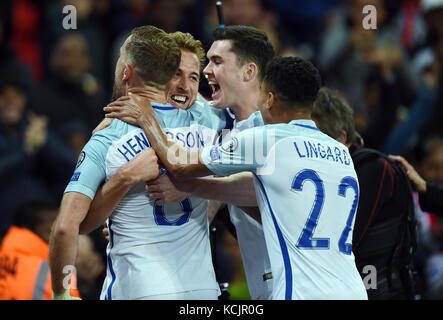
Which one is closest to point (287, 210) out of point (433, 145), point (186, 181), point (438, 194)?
point (186, 181)

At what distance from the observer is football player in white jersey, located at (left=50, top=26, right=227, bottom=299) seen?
3885 mm

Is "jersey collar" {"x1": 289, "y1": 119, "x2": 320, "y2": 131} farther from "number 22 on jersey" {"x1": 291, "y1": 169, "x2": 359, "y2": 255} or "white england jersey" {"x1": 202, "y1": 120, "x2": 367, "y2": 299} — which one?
"number 22 on jersey" {"x1": 291, "y1": 169, "x2": 359, "y2": 255}

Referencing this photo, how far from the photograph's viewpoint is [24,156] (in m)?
7.54

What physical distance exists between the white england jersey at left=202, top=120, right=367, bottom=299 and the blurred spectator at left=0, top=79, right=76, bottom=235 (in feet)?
13.1

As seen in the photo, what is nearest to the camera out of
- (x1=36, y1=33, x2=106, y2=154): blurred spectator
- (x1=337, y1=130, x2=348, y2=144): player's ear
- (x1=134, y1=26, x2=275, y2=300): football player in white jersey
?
(x1=134, y1=26, x2=275, y2=300): football player in white jersey

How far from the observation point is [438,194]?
5227mm

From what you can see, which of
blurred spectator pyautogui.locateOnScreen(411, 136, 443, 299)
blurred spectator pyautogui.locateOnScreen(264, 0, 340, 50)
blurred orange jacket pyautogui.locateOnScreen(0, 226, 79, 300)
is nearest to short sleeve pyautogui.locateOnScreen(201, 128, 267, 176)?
blurred orange jacket pyautogui.locateOnScreen(0, 226, 79, 300)

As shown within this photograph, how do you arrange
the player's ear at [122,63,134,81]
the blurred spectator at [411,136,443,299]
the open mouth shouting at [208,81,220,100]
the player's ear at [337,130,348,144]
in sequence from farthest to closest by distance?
the blurred spectator at [411,136,443,299] → the player's ear at [337,130,348,144] → the open mouth shouting at [208,81,220,100] → the player's ear at [122,63,134,81]

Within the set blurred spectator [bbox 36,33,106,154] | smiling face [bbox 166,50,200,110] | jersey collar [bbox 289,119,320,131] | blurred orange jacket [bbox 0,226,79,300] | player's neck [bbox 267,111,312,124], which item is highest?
blurred spectator [bbox 36,33,106,154]

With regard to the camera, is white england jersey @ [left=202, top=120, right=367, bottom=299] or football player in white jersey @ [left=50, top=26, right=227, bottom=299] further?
football player in white jersey @ [left=50, top=26, right=227, bottom=299]

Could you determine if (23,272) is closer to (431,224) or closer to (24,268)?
(24,268)

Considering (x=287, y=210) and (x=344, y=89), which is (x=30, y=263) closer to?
(x=287, y=210)

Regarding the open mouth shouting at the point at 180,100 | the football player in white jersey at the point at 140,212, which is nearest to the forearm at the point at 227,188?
the football player in white jersey at the point at 140,212
